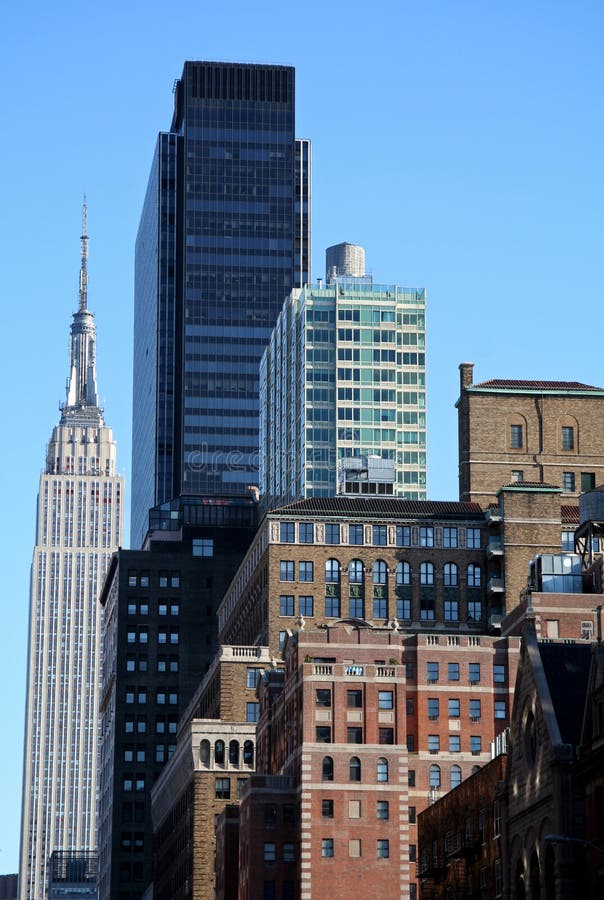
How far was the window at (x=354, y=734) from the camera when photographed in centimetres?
17250

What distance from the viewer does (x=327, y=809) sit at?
16962 cm

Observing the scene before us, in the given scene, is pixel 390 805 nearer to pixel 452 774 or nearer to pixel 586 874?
pixel 452 774

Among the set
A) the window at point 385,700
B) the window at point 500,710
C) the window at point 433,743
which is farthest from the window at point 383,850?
the window at point 500,710

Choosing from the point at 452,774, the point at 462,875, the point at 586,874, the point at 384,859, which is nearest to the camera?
the point at 586,874

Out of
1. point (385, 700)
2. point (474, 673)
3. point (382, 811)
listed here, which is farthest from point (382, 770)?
point (474, 673)

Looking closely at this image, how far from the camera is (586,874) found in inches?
4134

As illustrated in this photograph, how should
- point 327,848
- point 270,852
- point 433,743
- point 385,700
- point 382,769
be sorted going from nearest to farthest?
point 327,848, point 382,769, point 270,852, point 385,700, point 433,743

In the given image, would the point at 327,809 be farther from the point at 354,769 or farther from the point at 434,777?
the point at 434,777

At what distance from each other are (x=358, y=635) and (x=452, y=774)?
15.0 meters

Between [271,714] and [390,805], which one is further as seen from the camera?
[271,714]

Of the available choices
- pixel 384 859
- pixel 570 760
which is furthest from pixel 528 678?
pixel 384 859

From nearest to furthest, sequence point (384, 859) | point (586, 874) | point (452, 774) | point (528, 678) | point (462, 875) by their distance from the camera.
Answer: point (586, 874), point (528, 678), point (462, 875), point (384, 859), point (452, 774)

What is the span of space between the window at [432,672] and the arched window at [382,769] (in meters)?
17.5

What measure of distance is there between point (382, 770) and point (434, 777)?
14.5 metres
